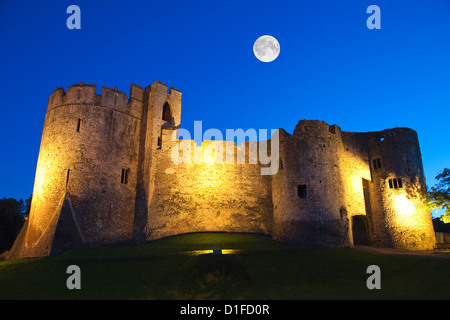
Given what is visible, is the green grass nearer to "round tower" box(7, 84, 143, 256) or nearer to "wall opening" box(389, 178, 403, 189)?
"round tower" box(7, 84, 143, 256)

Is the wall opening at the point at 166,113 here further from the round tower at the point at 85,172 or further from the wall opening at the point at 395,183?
the wall opening at the point at 395,183

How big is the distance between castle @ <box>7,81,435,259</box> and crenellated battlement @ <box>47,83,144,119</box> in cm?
9

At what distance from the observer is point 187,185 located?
27.9 metres

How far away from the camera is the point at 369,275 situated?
16484 millimetres

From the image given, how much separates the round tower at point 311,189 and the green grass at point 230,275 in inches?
118

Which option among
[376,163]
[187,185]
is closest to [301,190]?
[187,185]

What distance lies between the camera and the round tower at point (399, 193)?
92.9 feet

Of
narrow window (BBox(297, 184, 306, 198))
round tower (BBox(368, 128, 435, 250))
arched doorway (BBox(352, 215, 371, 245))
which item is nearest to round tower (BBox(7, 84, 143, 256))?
narrow window (BBox(297, 184, 306, 198))

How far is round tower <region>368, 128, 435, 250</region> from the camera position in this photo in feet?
92.9
